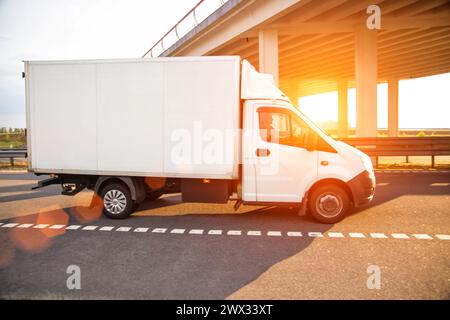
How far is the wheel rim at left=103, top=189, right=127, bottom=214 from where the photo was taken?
7102 mm

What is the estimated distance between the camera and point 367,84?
53.0ft

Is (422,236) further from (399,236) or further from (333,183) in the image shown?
A: (333,183)

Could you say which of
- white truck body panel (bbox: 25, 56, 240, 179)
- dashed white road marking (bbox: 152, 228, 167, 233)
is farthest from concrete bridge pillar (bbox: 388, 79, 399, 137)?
dashed white road marking (bbox: 152, 228, 167, 233)

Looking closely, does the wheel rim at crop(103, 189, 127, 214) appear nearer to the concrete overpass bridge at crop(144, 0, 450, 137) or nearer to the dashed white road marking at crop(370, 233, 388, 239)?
the dashed white road marking at crop(370, 233, 388, 239)

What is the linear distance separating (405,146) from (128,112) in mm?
11797

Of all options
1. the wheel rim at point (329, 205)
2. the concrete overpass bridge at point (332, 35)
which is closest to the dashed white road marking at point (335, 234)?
the wheel rim at point (329, 205)

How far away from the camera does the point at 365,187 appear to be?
6492 mm

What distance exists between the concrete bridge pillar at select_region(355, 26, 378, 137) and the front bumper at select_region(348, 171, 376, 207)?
34.3 ft

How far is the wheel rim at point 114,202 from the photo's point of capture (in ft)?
23.3

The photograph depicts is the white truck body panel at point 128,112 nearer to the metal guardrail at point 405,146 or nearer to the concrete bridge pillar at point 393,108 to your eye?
the metal guardrail at point 405,146

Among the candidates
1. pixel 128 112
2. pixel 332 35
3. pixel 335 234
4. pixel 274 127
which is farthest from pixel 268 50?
pixel 335 234
